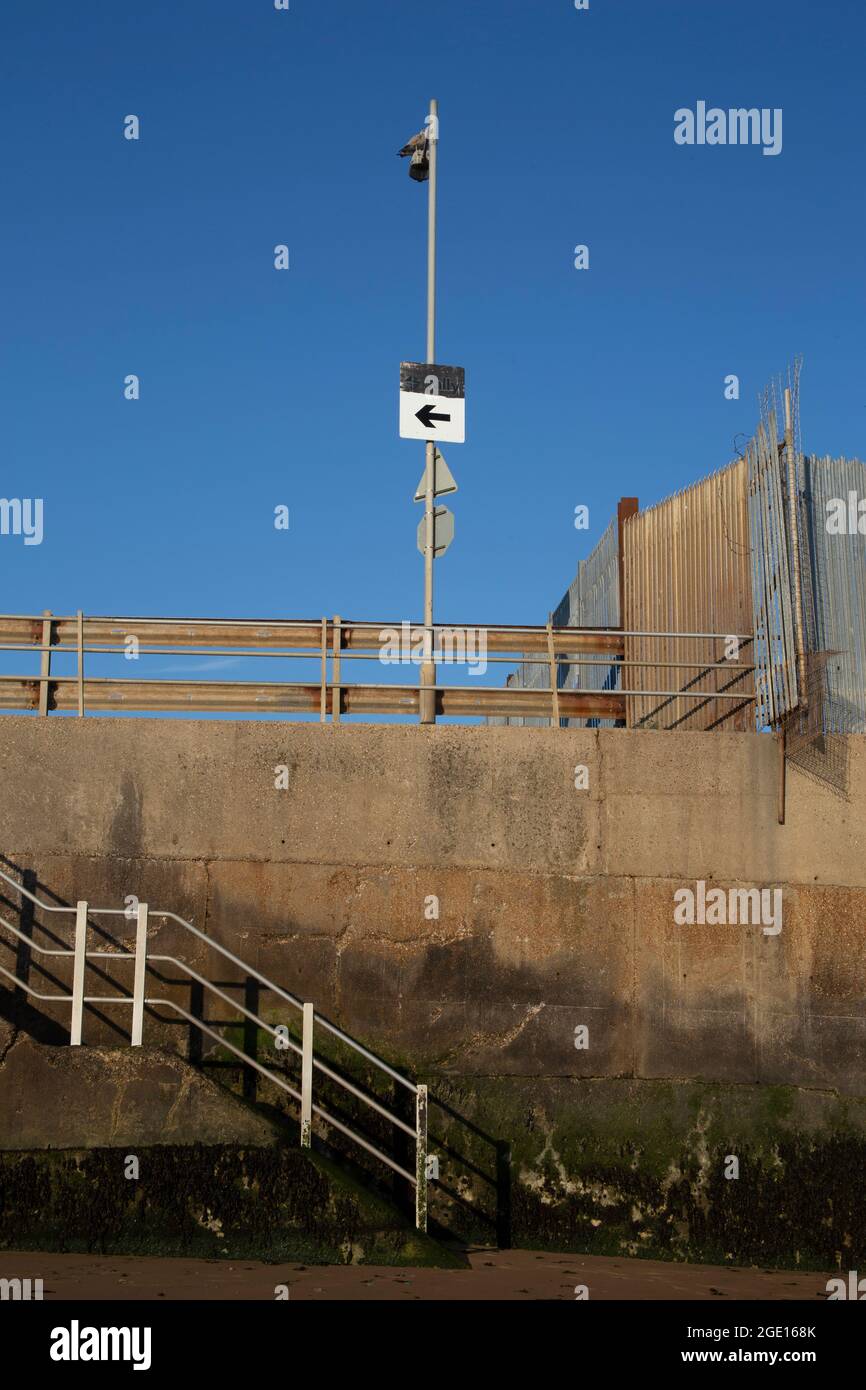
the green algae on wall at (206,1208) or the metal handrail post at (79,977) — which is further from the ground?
the metal handrail post at (79,977)

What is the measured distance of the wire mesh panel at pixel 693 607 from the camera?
1484 centimetres

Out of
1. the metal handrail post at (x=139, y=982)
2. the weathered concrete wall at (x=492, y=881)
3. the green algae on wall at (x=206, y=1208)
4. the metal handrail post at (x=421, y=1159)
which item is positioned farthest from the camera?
the weathered concrete wall at (x=492, y=881)

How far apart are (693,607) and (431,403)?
3.39 meters

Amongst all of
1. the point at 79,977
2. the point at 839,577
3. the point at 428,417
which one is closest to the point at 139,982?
the point at 79,977

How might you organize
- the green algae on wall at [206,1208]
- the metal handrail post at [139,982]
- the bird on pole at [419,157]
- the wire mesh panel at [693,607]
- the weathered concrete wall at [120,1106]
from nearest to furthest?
the green algae on wall at [206,1208], the weathered concrete wall at [120,1106], the metal handrail post at [139,982], the wire mesh panel at [693,607], the bird on pole at [419,157]

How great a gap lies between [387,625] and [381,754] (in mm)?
1702

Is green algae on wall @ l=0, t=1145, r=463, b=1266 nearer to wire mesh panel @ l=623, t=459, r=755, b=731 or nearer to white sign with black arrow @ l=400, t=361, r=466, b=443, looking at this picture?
wire mesh panel @ l=623, t=459, r=755, b=731

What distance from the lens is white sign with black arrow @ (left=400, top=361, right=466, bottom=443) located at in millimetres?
15531

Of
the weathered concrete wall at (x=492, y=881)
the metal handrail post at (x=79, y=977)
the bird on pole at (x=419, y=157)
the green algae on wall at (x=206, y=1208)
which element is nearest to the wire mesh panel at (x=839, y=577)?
the weathered concrete wall at (x=492, y=881)

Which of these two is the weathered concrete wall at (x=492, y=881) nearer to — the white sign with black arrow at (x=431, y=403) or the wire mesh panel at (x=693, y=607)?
the wire mesh panel at (x=693, y=607)

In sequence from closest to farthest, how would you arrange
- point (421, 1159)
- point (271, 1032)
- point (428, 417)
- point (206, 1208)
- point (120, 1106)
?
point (206, 1208) → point (120, 1106) → point (421, 1159) → point (271, 1032) → point (428, 417)

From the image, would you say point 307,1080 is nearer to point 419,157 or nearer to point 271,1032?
point 271,1032

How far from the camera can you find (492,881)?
530 inches

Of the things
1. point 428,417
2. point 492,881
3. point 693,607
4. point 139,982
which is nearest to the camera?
point 139,982
